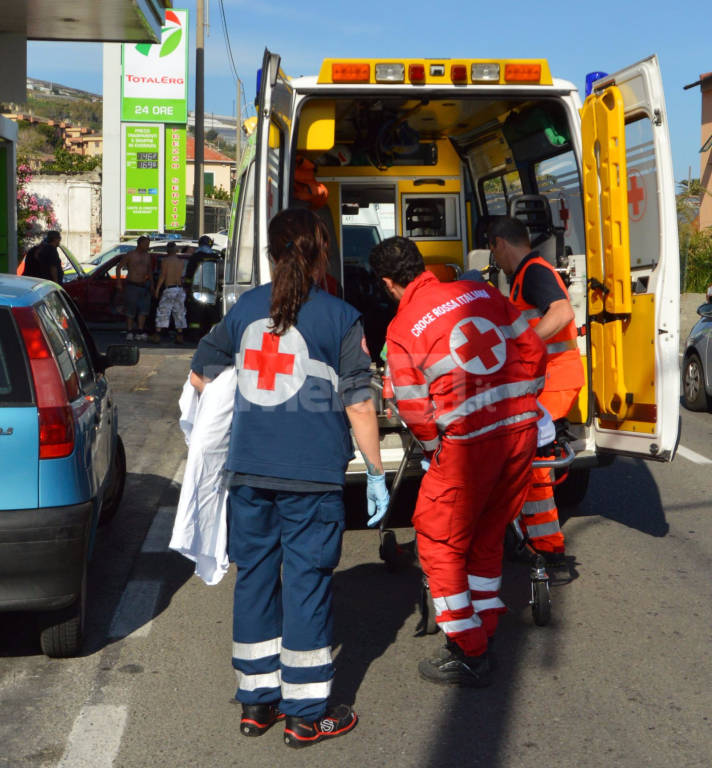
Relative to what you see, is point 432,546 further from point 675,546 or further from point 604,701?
point 675,546

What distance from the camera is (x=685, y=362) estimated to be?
12414mm

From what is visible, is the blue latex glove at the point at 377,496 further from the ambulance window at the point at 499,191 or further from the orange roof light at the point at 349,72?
the ambulance window at the point at 499,191

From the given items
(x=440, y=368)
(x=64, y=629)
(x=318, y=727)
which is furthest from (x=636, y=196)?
(x=64, y=629)

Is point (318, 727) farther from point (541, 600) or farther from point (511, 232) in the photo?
point (511, 232)

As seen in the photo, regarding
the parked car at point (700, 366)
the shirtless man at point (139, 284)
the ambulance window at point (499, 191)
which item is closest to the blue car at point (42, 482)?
the ambulance window at point (499, 191)

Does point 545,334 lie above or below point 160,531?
above

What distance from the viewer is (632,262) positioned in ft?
20.6

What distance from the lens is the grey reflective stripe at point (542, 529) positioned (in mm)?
5473

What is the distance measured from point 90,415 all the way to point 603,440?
293cm

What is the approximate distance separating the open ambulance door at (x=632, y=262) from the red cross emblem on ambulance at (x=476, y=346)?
1.83 metres

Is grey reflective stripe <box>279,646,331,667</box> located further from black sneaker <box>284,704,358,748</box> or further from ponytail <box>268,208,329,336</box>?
ponytail <box>268,208,329,336</box>

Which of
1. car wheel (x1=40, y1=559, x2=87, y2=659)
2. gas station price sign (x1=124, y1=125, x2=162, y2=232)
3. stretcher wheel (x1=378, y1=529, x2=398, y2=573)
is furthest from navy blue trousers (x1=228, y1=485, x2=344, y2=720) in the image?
gas station price sign (x1=124, y1=125, x2=162, y2=232)

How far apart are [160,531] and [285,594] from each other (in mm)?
3067

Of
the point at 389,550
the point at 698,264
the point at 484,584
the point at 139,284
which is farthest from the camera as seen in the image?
the point at 698,264
